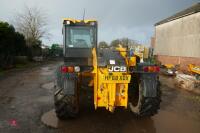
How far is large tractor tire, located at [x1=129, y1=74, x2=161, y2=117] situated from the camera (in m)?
6.21

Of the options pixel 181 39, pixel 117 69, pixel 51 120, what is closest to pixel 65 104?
pixel 51 120

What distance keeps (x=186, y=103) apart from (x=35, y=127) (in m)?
5.83

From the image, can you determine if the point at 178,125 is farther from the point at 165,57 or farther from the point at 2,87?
the point at 165,57

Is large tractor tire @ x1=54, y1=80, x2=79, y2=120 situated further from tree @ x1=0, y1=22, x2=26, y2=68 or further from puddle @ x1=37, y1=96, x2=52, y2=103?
tree @ x1=0, y1=22, x2=26, y2=68

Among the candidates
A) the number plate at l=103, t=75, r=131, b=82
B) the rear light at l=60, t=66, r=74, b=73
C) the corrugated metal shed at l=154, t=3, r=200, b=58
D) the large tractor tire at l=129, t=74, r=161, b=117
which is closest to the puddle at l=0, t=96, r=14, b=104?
the rear light at l=60, t=66, r=74, b=73

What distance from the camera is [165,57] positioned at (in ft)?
91.3

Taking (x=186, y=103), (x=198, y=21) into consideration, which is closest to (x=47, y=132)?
(x=186, y=103)

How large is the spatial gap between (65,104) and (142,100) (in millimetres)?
1880

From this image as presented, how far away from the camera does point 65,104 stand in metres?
6.21

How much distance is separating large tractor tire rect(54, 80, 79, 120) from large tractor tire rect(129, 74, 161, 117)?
1.56m

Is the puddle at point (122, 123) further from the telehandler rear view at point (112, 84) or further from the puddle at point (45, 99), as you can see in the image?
the puddle at point (45, 99)

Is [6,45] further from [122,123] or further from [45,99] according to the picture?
[122,123]

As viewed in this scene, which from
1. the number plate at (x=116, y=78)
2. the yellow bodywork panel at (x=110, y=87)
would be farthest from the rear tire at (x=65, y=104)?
the number plate at (x=116, y=78)

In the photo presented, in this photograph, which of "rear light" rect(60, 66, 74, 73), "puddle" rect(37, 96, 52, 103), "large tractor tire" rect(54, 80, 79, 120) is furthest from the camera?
"puddle" rect(37, 96, 52, 103)
